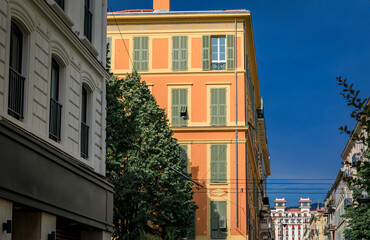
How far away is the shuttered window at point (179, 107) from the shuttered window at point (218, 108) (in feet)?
5.41

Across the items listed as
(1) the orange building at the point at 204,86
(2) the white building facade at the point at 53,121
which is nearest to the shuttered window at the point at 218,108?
(1) the orange building at the point at 204,86

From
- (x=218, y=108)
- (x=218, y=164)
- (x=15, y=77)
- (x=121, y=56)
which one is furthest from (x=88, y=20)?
(x=121, y=56)

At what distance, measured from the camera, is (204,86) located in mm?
43156

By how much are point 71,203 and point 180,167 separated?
56.6 feet

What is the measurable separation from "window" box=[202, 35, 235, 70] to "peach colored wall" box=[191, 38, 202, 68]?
0.21m

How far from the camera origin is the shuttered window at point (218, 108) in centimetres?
4272

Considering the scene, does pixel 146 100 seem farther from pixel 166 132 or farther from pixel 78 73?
pixel 78 73

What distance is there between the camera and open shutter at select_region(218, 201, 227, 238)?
40.8 meters

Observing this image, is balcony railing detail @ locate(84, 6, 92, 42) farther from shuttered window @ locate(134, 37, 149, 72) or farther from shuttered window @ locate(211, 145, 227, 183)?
shuttered window @ locate(134, 37, 149, 72)

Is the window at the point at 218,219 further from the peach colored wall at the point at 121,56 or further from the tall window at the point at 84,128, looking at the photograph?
the tall window at the point at 84,128

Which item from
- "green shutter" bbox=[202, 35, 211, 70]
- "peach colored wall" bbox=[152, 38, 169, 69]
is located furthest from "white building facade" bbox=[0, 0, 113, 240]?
"peach colored wall" bbox=[152, 38, 169, 69]

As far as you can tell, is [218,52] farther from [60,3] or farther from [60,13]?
[60,13]

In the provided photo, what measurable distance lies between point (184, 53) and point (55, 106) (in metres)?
28.2

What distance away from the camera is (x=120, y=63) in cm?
4438
